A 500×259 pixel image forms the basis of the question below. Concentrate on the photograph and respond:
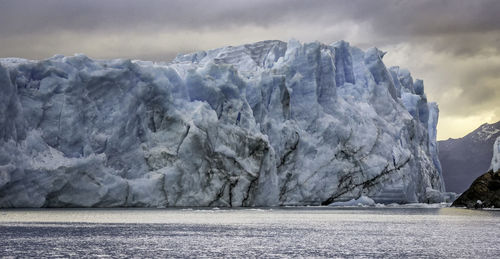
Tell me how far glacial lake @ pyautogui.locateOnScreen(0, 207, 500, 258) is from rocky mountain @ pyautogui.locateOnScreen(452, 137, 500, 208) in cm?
1938

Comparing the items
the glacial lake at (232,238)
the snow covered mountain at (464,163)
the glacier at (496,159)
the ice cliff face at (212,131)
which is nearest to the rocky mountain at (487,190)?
the glacier at (496,159)

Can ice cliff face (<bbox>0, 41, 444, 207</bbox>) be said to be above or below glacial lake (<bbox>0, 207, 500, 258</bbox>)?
above

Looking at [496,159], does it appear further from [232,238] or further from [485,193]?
[232,238]

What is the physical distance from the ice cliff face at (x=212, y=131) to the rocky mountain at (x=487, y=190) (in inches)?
150

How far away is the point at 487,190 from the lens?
55781 mm

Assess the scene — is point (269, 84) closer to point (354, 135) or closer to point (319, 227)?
point (354, 135)

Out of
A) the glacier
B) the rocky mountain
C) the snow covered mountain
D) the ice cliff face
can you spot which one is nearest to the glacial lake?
the ice cliff face

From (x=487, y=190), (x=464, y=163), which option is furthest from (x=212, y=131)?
(x=464, y=163)

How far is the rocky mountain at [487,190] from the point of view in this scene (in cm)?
5231

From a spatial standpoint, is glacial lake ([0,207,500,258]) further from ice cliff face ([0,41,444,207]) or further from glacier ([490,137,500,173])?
glacier ([490,137,500,173])

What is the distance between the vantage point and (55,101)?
39781 mm

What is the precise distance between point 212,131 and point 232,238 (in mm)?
19885

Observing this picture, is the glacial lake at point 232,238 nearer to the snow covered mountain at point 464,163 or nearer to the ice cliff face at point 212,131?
the ice cliff face at point 212,131

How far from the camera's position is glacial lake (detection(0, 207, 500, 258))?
1995 centimetres
